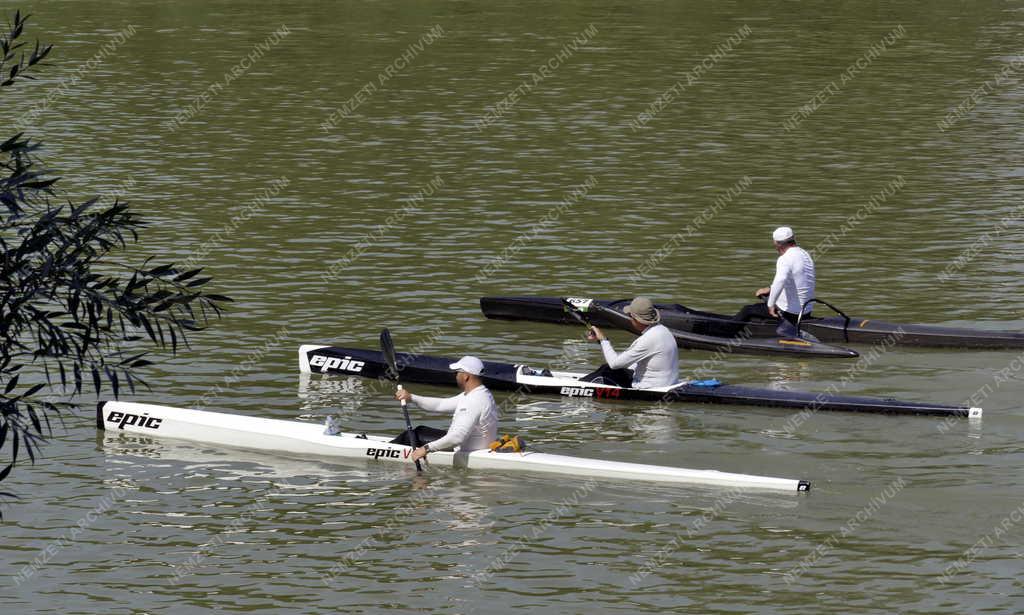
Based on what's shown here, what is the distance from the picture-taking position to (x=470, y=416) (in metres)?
17.9

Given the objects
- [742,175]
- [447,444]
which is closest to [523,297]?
[447,444]

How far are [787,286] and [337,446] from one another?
8.03 metres

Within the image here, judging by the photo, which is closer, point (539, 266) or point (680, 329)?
point (680, 329)

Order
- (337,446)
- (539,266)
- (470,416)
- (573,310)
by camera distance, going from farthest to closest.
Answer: (539,266)
(573,310)
(337,446)
(470,416)

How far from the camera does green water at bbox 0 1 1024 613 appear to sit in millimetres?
15422

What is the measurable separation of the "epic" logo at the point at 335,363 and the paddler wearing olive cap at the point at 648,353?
3397mm

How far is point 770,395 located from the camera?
800 inches


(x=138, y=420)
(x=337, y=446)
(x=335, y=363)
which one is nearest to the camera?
(x=337, y=446)

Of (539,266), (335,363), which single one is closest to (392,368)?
(335,363)

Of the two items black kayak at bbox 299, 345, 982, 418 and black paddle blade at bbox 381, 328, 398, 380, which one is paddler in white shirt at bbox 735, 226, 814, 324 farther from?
black paddle blade at bbox 381, 328, 398, 380

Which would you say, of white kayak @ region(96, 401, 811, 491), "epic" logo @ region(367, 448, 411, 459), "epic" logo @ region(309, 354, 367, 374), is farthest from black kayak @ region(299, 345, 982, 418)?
"epic" logo @ region(367, 448, 411, 459)

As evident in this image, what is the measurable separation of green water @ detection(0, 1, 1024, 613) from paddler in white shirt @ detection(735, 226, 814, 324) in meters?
1.16

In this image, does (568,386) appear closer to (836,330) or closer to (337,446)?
(337,446)

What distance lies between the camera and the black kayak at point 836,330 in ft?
75.3
